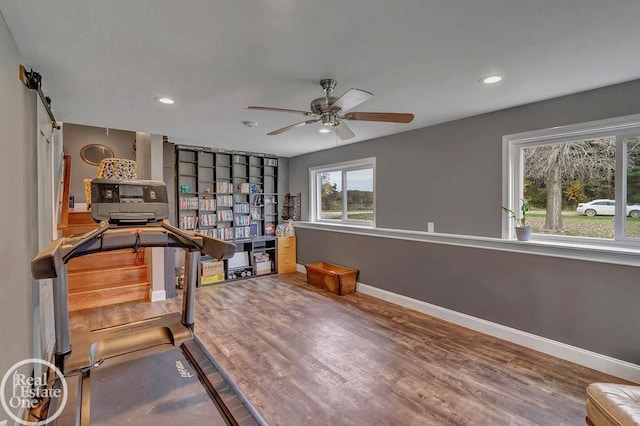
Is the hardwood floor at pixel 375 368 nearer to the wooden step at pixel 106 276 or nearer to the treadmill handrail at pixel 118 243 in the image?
the wooden step at pixel 106 276

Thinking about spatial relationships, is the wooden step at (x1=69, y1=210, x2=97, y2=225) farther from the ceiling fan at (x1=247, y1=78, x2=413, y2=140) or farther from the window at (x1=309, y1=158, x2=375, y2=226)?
the ceiling fan at (x1=247, y1=78, x2=413, y2=140)

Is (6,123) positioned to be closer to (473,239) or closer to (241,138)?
(241,138)

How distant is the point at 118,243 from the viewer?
1611 millimetres

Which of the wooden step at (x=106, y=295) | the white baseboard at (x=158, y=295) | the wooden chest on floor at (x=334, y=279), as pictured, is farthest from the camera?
the wooden chest on floor at (x=334, y=279)

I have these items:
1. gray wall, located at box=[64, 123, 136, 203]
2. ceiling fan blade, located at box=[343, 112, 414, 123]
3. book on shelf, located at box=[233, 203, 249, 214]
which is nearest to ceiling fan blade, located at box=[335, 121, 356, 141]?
ceiling fan blade, located at box=[343, 112, 414, 123]

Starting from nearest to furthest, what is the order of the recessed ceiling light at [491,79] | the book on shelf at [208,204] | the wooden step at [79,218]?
the recessed ceiling light at [491,79] → the wooden step at [79,218] → the book on shelf at [208,204]

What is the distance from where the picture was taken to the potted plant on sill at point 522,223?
2.95m

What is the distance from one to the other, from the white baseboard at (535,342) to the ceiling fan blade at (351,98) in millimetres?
2716

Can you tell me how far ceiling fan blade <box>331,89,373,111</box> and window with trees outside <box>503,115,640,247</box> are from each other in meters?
1.95

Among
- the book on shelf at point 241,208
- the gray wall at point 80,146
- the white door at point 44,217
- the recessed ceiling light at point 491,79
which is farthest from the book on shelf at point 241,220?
the recessed ceiling light at point 491,79

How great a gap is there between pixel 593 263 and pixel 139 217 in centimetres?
354

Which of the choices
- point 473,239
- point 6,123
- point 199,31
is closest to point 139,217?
point 6,123

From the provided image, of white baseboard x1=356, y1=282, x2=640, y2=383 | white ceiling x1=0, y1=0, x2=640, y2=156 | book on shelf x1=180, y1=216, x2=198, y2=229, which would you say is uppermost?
white ceiling x1=0, y1=0, x2=640, y2=156

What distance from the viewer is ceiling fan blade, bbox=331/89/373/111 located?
6.24ft
